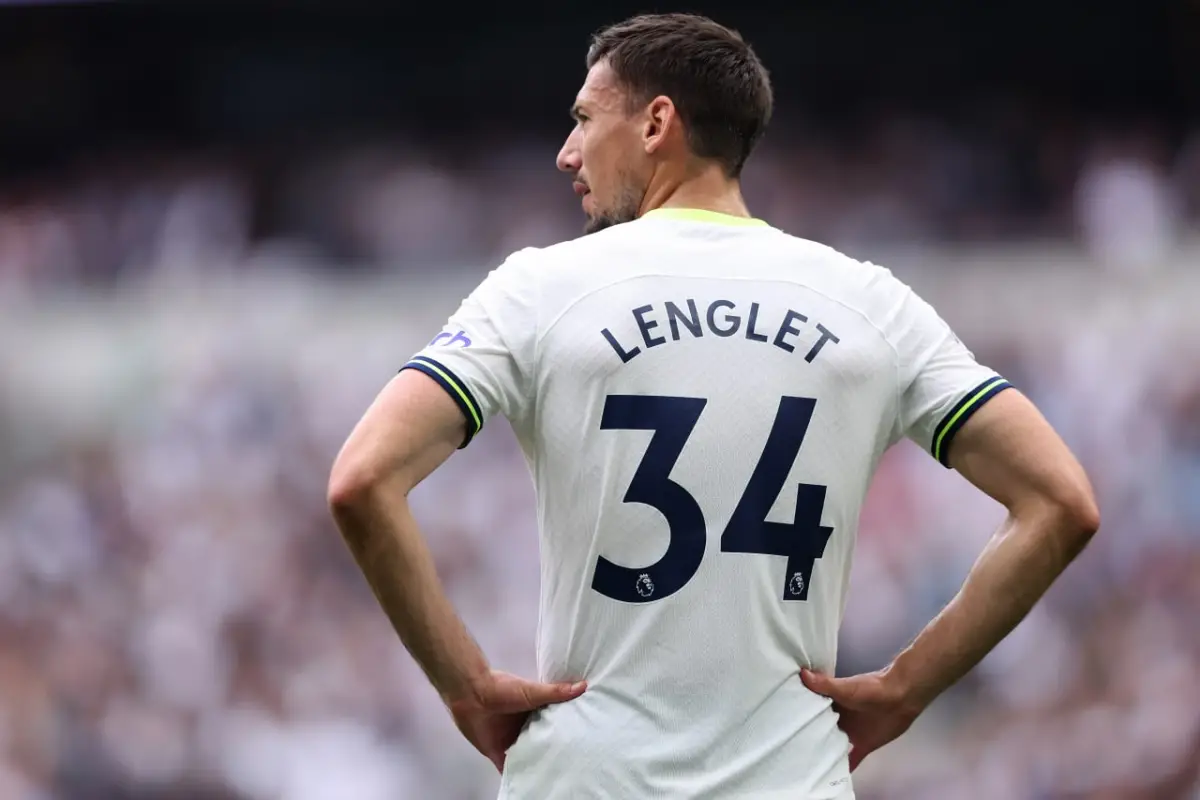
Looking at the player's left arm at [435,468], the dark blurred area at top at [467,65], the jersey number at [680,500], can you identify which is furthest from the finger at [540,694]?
the dark blurred area at top at [467,65]

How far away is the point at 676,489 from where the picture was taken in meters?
1.67

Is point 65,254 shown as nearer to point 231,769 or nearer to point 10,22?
point 10,22

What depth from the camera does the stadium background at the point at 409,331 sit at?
489cm

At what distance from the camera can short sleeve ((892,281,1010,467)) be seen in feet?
5.86

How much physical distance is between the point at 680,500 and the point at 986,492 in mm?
418

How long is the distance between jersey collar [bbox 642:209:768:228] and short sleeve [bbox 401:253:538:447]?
0.21m

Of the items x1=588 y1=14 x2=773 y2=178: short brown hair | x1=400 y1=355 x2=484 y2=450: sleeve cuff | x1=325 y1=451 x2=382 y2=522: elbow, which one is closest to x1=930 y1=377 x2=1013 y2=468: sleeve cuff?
x1=588 y1=14 x2=773 y2=178: short brown hair

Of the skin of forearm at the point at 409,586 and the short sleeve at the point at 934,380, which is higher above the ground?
the short sleeve at the point at 934,380

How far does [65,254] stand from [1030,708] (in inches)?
158

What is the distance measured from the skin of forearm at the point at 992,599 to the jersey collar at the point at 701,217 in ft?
1.65

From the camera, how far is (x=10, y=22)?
5738mm

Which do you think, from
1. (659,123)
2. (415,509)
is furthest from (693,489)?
(415,509)

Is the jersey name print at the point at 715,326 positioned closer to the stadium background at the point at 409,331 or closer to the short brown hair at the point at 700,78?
the short brown hair at the point at 700,78

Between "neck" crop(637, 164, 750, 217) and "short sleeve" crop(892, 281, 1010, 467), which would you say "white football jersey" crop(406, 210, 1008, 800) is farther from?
"neck" crop(637, 164, 750, 217)
